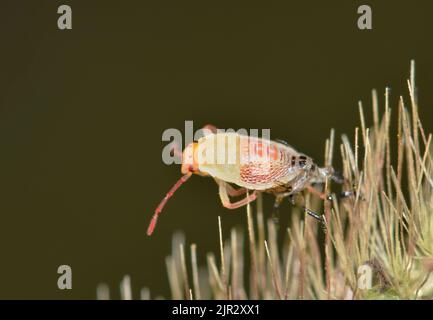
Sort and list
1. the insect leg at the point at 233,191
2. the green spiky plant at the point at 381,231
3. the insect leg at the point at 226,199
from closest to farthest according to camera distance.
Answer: the green spiky plant at the point at 381,231 → the insect leg at the point at 226,199 → the insect leg at the point at 233,191

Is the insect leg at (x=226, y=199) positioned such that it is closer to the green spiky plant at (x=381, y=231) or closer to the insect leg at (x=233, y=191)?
the insect leg at (x=233, y=191)

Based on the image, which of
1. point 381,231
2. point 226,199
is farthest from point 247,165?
point 381,231

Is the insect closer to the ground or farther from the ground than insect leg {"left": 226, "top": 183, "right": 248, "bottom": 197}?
farther from the ground

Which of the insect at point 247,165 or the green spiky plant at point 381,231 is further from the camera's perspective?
the insect at point 247,165

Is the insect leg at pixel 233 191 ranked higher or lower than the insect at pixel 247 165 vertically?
lower

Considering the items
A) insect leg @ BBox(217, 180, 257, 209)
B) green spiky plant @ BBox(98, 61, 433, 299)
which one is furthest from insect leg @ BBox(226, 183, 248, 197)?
green spiky plant @ BBox(98, 61, 433, 299)

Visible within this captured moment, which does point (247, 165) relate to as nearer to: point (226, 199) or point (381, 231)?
point (226, 199)

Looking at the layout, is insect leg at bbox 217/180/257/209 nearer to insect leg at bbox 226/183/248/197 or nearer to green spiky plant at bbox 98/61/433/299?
insect leg at bbox 226/183/248/197

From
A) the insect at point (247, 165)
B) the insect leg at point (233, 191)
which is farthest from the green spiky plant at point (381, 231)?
the insect leg at point (233, 191)
